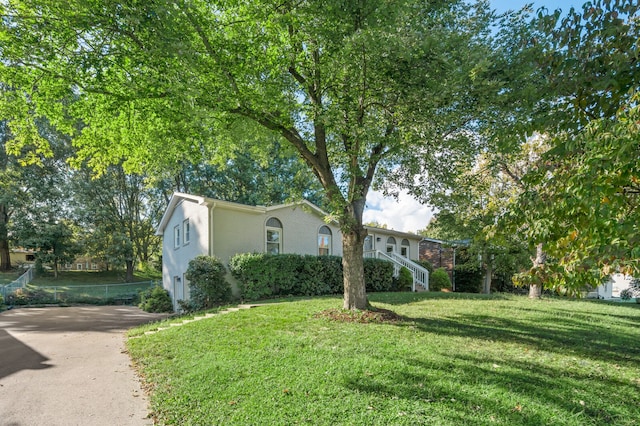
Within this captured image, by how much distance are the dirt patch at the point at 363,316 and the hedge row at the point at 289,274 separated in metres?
5.15

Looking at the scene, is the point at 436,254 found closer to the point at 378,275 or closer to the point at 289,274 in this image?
the point at 378,275

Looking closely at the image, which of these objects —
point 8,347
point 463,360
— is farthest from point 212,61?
point 8,347

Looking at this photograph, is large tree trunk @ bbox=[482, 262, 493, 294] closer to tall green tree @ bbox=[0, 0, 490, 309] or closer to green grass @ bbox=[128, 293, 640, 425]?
green grass @ bbox=[128, 293, 640, 425]

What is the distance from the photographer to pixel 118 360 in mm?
6441

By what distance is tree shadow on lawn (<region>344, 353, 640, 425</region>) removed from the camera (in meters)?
3.57

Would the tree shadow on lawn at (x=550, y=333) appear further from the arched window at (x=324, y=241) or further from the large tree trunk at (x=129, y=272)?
the large tree trunk at (x=129, y=272)

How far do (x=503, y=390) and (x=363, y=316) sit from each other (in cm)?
406

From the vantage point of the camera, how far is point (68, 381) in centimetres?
529

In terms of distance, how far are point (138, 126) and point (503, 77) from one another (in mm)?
7847

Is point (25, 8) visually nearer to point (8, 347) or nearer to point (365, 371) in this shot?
point (8, 347)

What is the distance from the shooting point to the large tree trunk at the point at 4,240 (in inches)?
1082

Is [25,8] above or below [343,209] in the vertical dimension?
above

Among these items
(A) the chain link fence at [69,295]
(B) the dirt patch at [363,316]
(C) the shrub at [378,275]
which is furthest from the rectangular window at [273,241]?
(A) the chain link fence at [69,295]

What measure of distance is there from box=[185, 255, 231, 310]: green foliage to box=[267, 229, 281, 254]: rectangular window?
12.0 feet
